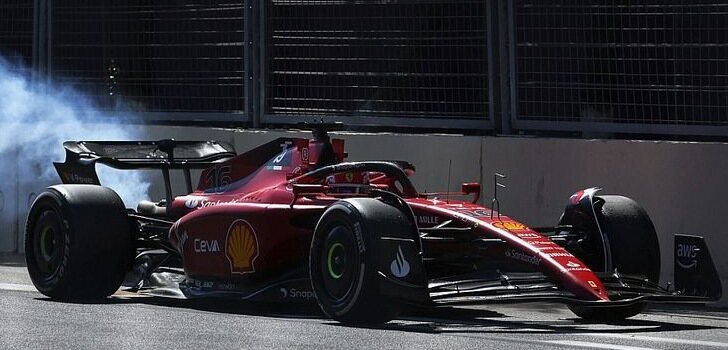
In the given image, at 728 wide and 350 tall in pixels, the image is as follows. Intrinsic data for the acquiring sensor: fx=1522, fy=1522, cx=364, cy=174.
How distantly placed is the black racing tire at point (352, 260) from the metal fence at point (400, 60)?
3790 mm

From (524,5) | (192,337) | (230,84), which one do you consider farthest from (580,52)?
(192,337)

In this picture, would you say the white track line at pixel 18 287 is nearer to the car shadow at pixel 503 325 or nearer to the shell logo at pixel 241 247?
the shell logo at pixel 241 247

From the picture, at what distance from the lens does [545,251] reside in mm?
8727

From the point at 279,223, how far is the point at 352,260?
107 centimetres

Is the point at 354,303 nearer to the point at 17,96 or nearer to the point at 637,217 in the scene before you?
the point at 637,217

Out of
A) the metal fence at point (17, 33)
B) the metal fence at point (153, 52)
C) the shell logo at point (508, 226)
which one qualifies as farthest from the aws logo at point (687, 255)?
the metal fence at point (17, 33)

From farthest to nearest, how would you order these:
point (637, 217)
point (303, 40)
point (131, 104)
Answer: point (131, 104)
point (303, 40)
point (637, 217)

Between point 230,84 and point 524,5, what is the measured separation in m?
3.14

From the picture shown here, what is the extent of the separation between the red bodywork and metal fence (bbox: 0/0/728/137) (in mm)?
2383

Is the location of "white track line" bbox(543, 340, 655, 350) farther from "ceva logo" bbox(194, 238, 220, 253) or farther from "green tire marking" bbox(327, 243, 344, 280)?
"ceva logo" bbox(194, 238, 220, 253)

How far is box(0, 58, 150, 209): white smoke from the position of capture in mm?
14358

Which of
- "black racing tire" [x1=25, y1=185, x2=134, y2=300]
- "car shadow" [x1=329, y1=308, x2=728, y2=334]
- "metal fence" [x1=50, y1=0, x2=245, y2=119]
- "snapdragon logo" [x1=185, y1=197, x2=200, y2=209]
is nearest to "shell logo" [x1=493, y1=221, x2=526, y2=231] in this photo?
"car shadow" [x1=329, y1=308, x2=728, y2=334]

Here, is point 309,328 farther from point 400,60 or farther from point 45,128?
point 45,128

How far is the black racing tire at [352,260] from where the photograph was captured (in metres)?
8.55
